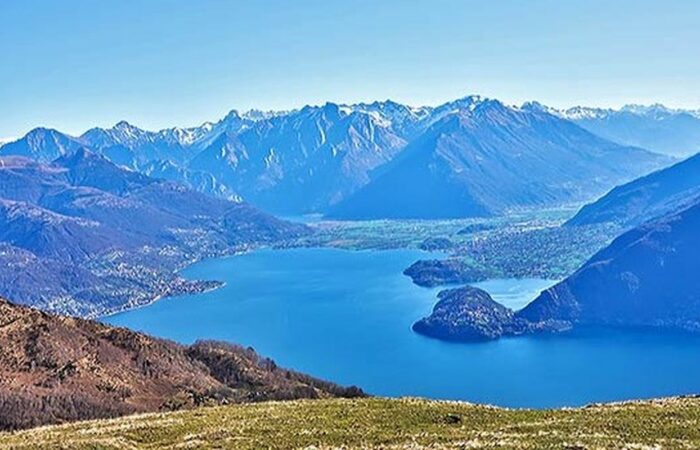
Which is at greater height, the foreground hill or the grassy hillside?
the foreground hill

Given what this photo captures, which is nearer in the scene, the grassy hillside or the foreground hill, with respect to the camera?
the grassy hillside

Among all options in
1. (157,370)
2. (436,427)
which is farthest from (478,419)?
(157,370)

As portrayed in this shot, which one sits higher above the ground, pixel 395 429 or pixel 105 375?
pixel 105 375

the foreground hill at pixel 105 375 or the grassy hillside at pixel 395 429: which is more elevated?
the foreground hill at pixel 105 375

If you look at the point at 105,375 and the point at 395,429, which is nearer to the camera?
the point at 395,429

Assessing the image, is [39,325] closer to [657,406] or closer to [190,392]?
[190,392]
